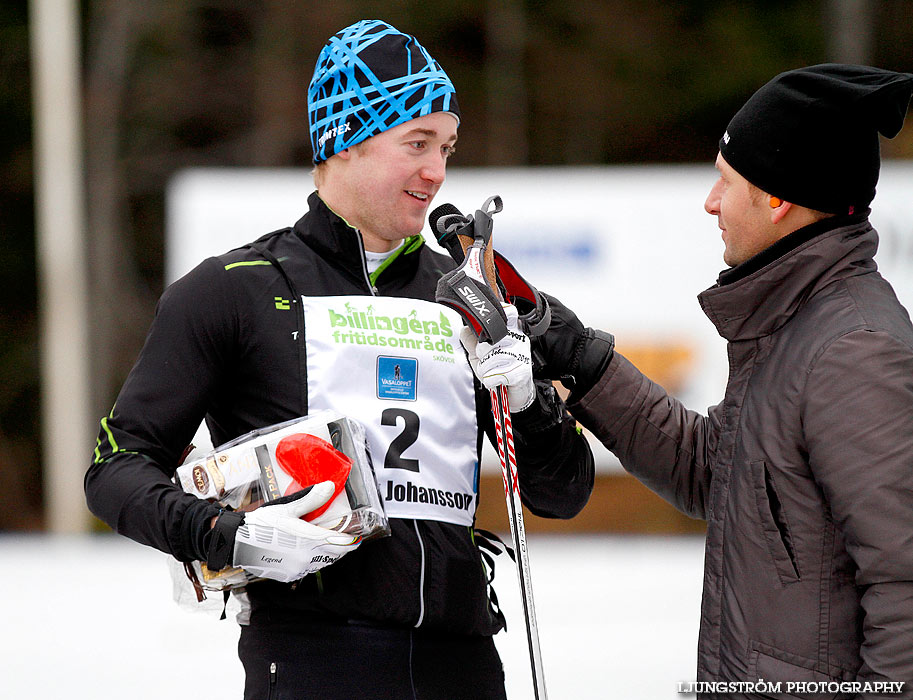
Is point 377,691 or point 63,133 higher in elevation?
point 63,133

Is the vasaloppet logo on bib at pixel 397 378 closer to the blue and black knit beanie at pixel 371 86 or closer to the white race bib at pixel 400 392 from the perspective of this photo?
the white race bib at pixel 400 392

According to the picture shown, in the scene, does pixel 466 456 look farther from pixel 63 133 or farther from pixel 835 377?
pixel 63 133

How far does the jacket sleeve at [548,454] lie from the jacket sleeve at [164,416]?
0.58m

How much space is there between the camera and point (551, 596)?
578cm

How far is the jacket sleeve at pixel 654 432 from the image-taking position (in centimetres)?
229

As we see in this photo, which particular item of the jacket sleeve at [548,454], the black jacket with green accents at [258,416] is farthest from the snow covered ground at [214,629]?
the black jacket with green accents at [258,416]

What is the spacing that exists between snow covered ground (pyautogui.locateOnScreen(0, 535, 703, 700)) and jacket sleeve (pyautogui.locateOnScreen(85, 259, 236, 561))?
2.41 metres

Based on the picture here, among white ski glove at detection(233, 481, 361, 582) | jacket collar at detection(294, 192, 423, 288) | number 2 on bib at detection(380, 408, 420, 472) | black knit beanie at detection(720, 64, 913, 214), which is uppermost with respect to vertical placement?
black knit beanie at detection(720, 64, 913, 214)

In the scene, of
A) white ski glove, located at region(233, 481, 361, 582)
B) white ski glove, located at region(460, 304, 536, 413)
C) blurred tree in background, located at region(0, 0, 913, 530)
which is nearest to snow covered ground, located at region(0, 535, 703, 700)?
white ski glove, located at region(460, 304, 536, 413)

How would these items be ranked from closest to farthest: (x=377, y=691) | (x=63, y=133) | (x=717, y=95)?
1. (x=377, y=691)
2. (x=63, y=133)
3. (x=717, y=95)

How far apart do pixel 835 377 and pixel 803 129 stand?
1.51 ft

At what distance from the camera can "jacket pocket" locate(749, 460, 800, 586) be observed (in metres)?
1.83

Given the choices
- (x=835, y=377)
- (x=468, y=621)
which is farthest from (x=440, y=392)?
(x=835, y=377)

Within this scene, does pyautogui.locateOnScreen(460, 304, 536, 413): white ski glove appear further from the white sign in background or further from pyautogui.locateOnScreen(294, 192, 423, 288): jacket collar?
the white sign in background
